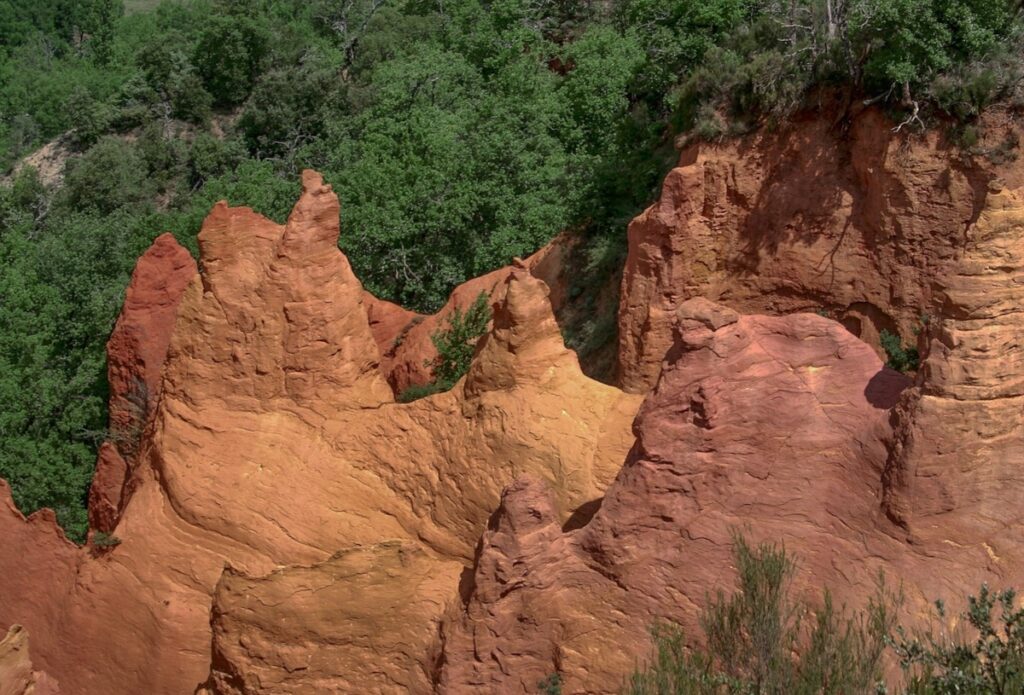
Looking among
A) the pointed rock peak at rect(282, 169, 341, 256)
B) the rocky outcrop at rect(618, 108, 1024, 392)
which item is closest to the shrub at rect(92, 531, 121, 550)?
the pointed rock peak at rect(282, 169, 341, 256)

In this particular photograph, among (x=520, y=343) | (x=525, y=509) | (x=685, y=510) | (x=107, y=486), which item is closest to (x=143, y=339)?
(x=107, y=486)

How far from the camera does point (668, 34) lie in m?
24.6

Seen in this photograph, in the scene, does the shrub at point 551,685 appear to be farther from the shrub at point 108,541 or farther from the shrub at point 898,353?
the shrub at point 898,353

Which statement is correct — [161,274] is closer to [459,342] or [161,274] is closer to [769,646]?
[459,342]

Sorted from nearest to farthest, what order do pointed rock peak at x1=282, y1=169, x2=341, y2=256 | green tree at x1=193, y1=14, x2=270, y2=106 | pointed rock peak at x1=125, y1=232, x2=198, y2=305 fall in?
1. pointed rock peak at x1=282, y1=169, x2=341, y2=256
2. pointed rock peak at x1=125, y1=232, x2=198, y2=305
3. green tree at x1=193, y1=14, x2=270, y2=106

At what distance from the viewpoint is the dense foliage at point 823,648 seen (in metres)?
9.08

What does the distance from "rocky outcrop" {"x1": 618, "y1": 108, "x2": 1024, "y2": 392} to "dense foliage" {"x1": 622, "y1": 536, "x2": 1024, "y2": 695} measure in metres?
7.57

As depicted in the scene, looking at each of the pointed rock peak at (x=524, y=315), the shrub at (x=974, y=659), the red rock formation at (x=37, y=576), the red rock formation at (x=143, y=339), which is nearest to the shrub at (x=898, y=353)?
the pointed rock peak at (x=524, y=315)

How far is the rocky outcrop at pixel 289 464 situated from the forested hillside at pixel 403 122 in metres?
6.11

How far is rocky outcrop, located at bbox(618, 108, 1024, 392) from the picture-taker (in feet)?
57.3

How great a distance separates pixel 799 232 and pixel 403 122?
47.4ft

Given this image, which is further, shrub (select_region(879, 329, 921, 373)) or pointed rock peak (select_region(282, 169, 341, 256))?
shrub (select_region(879, 329, 921, 373))

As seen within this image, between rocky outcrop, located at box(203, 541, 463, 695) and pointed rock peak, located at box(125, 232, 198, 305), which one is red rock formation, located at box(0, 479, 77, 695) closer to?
rocky outcrop, located at box(203, 541, 463, 695)

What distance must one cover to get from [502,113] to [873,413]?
17356 millimetres
